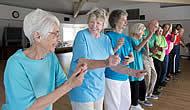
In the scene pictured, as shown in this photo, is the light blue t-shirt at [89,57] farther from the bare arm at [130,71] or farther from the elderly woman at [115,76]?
the elderly woman at [115,76]

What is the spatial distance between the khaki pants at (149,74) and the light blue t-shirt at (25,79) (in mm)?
2402

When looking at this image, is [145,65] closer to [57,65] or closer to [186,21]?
[57,65]

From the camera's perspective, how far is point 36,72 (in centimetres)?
103

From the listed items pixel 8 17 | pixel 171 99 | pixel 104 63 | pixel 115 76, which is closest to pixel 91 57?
pixel 104 63

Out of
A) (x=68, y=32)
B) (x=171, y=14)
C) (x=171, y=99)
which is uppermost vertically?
(x=171, y=14)

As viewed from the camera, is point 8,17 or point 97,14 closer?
point 97,14

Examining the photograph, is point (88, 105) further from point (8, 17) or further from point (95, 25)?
point (8, 17)

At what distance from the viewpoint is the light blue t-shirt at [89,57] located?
1.51 meters

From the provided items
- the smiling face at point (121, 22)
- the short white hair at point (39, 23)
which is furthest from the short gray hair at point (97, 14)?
the short white hair at point (39, 23)

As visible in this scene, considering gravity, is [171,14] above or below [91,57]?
above

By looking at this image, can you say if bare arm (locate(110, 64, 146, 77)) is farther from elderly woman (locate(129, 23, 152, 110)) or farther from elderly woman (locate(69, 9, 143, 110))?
elderly woman (locate(129, 23, 152, 110))

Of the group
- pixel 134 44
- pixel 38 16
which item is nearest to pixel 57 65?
pixel 38 16

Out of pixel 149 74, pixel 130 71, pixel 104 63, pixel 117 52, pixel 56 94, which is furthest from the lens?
pixel 149 74

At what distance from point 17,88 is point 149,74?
2.72m
